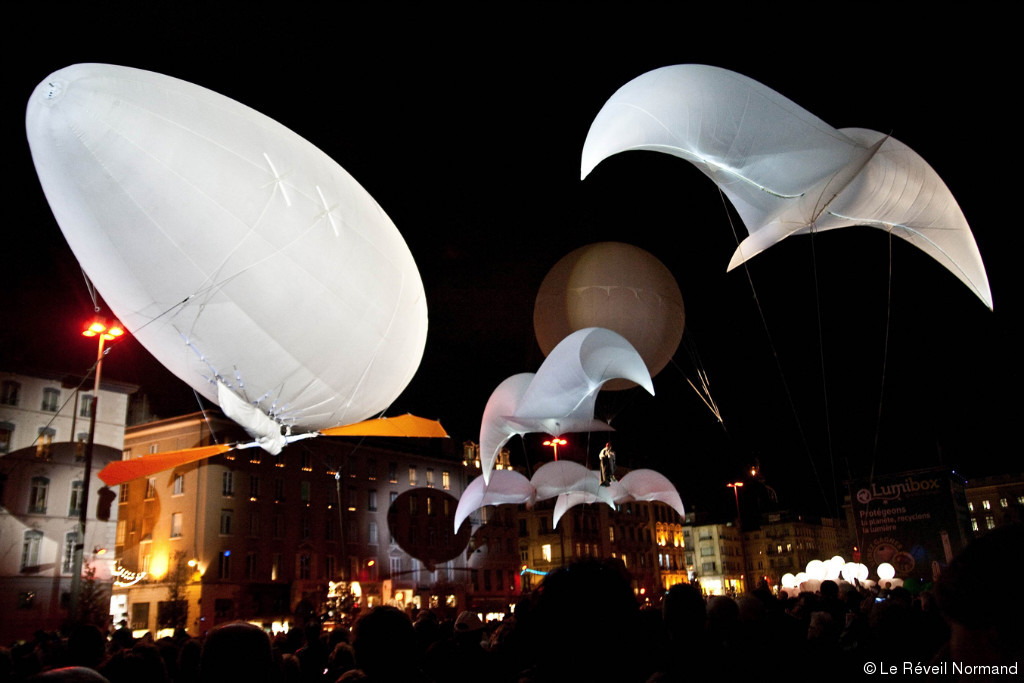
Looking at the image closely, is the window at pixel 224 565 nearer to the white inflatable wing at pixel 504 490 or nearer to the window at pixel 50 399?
the window at pixel 50 399

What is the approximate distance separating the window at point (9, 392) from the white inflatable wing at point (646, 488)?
105 feet

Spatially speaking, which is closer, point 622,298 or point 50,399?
point 622,298

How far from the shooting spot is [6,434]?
36.5m


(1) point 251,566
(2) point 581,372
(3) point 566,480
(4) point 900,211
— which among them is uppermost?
(4) point 900,211

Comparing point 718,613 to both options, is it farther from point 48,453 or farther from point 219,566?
point 219,566

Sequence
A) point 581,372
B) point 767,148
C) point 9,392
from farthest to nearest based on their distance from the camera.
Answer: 1. point 9,392
2. point 581,372
3. point 767,148

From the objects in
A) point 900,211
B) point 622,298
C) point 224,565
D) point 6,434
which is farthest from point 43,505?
point 900,211

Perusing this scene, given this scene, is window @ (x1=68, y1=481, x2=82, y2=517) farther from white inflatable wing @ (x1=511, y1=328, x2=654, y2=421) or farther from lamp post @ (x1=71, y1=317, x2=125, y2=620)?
white inflatable wing @ (x1=511, y1=328, x2=654, y2=421)

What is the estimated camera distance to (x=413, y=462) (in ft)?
195

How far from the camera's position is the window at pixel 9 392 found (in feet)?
121

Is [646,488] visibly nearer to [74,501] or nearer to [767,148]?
[767,148]

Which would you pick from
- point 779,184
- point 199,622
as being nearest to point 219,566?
point 199,622

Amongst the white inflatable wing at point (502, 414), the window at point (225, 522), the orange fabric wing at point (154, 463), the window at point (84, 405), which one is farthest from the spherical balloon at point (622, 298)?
the window at point (225, 522)

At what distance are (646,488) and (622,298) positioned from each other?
10.2m
